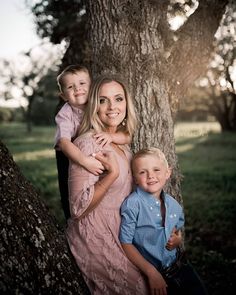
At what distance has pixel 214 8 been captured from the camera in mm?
3938

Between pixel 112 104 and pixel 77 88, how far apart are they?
28.4 inches

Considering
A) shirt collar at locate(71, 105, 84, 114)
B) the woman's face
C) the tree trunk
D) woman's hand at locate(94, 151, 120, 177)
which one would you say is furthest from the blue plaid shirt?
shirt collar at locate(71, 105, 84, 114)

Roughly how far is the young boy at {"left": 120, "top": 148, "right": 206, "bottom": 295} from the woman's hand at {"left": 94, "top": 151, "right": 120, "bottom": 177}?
208 mm

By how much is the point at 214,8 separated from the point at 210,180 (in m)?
8.93

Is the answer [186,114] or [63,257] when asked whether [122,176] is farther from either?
[186,114]

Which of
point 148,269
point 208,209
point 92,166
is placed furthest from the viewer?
point 208,209

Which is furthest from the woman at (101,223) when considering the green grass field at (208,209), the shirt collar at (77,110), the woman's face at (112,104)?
the green grass field at (208,209)

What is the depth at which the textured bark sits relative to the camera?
7.38 feet

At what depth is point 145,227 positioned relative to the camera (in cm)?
267

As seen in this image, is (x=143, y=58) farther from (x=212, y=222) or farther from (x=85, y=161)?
(x=212, y=222)

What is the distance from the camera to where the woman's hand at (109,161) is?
2.65m

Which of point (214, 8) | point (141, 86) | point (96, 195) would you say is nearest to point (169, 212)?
point (96, 195)

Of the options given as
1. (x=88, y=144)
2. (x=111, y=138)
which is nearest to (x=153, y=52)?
(x=111, y=138)

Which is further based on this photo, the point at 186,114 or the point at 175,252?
the point at 186,114
